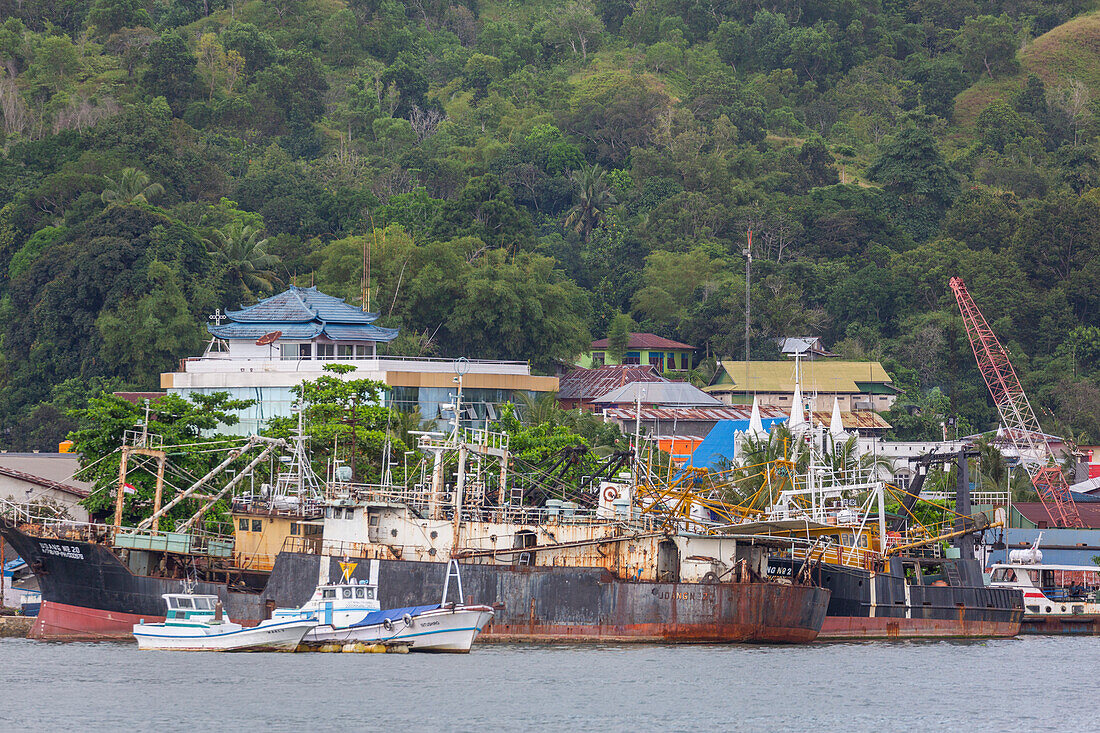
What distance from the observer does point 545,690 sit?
50.2m

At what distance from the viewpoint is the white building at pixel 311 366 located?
95312mm

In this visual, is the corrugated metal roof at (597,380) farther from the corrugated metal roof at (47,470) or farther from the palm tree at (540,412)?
the corrugated metal roof at (47,470)

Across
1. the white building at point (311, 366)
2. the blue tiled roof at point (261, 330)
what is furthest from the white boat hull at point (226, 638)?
the blue tiled roof at point (261, 330)

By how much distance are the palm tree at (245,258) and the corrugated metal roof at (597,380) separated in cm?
2452

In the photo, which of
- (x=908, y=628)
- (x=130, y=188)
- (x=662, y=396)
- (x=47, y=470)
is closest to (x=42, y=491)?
(x=47, y=470)

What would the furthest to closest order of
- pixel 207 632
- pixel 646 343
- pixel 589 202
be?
pixel 589 202 < pixel 646 343 < pixel 207 632

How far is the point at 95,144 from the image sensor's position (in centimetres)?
14575

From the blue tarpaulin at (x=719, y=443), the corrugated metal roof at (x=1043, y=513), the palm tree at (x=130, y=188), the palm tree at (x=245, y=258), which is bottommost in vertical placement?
the corrugated metal roof at (x=1043, y=513)

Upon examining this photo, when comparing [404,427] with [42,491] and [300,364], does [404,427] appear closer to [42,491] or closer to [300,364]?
[42,491]

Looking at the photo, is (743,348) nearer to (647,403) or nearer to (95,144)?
(647,403)

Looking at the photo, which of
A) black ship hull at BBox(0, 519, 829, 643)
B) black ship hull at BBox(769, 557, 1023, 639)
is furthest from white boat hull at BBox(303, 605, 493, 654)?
black ship hull at BBox(769, 557, 1023, 639)

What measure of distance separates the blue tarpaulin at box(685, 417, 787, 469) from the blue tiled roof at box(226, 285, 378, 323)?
71.0ft

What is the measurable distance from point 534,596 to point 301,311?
45.0m

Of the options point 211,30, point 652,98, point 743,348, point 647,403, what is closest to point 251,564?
point 647,403
